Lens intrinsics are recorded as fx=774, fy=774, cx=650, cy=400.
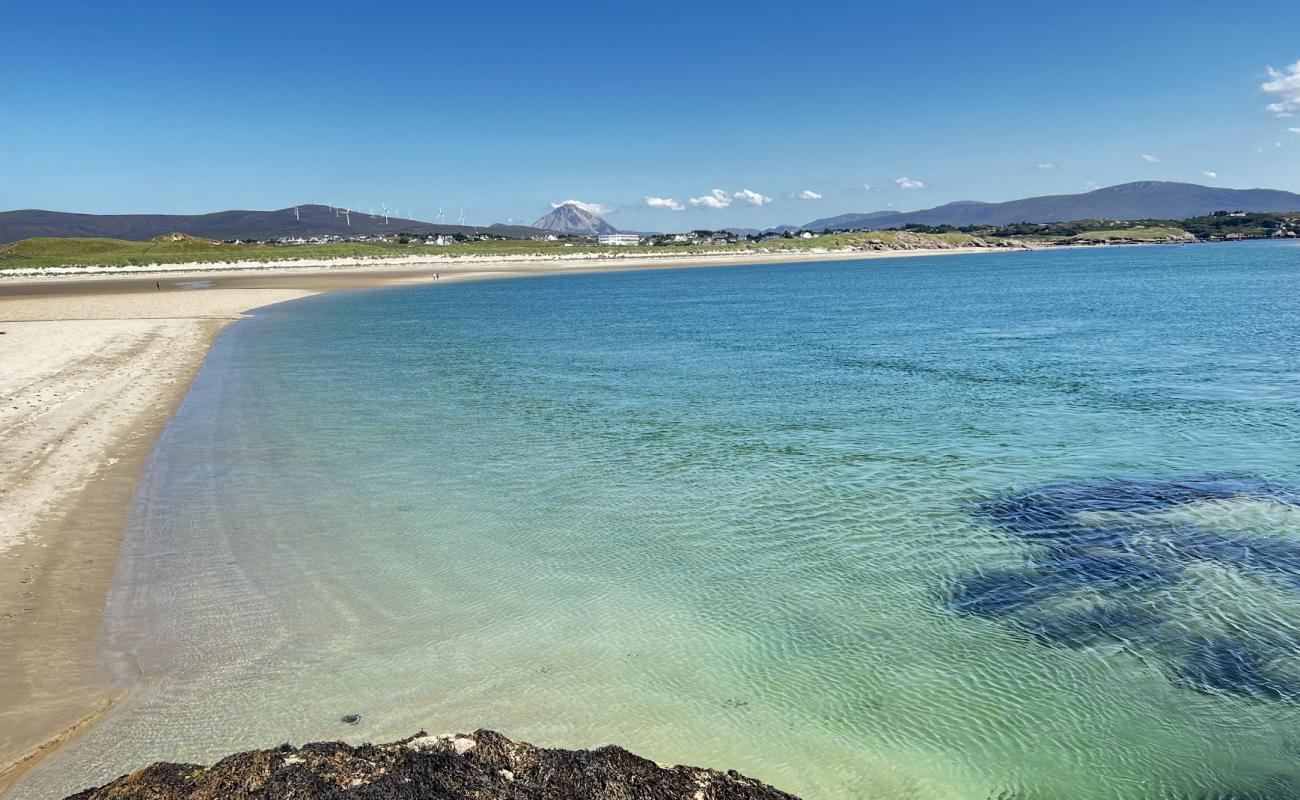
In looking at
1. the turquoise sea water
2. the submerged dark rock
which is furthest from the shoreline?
the submerged dark rock

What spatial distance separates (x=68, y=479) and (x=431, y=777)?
500 inches

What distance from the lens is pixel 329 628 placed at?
8.70 meters

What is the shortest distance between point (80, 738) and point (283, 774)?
282cm

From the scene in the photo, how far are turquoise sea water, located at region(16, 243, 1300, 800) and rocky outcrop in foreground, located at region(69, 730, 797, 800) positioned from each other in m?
1.25

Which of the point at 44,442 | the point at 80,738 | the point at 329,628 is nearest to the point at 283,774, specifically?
the point at 80,738

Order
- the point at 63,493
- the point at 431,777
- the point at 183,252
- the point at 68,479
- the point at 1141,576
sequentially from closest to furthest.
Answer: the point at 431,777
the point at 1141,576
the point at 63,493
the point at 68,479
the point at 183,252

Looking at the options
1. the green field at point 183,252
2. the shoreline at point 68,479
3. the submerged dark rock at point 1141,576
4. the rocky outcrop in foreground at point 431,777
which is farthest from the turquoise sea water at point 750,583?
the green field at point 183,252

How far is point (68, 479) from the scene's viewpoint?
13.9 metres

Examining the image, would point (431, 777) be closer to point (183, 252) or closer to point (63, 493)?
point (63, 493)

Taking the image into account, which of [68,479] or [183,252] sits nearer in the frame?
[68,479]

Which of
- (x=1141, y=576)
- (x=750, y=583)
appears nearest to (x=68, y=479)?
(x=750, y=583)

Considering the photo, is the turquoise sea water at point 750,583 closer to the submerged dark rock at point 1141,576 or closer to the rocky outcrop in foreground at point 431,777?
the submerged dark rock at point 1141,576

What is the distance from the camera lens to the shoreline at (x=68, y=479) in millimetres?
7145

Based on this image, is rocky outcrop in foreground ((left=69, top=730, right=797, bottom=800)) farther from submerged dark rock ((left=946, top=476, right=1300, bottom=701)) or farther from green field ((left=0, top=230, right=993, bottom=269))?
green field ((left=0, top=230, right=993, bottom=269))
